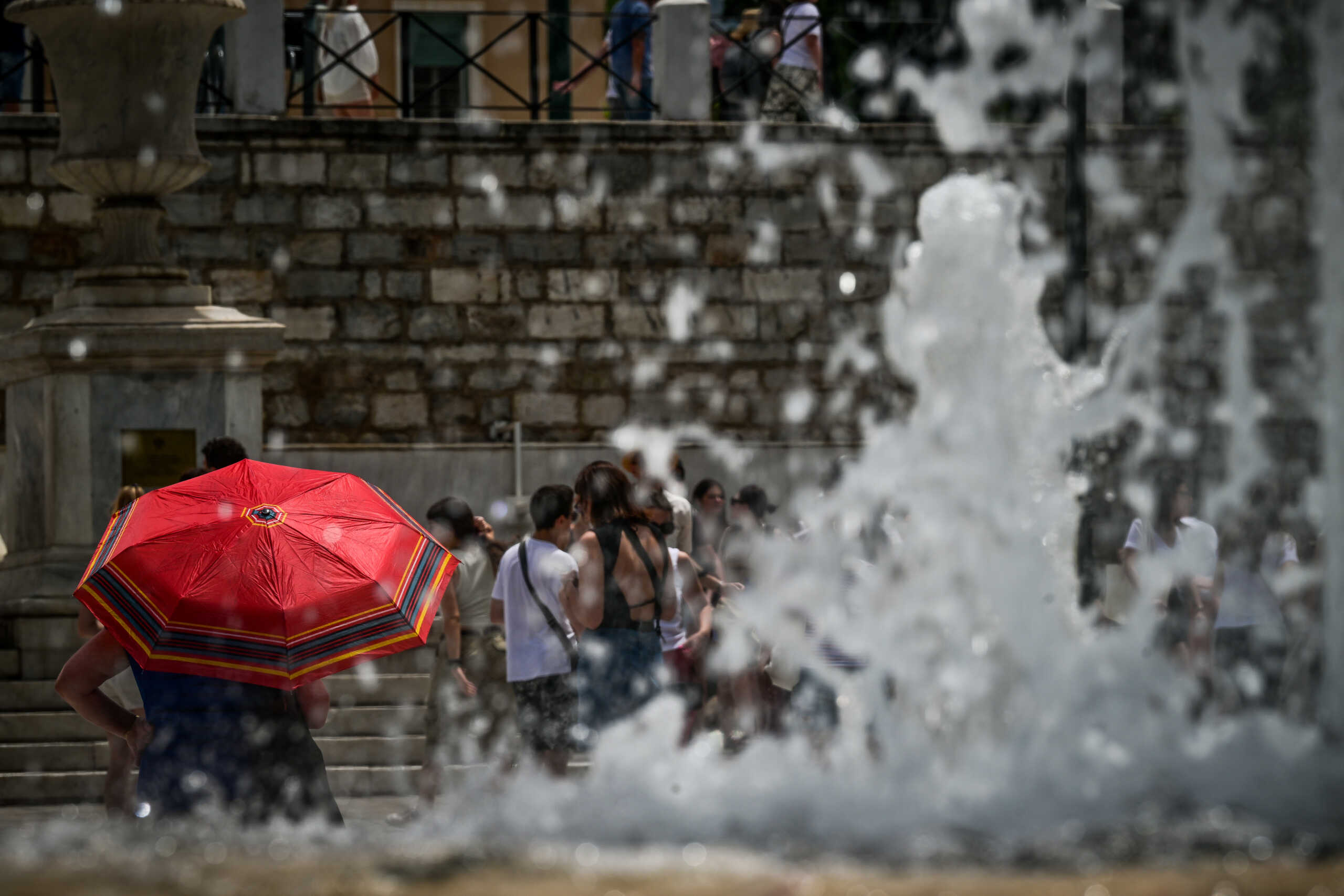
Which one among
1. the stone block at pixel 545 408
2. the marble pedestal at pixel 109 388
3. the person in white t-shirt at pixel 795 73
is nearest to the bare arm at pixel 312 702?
the marble pedestal at pixel 109 388

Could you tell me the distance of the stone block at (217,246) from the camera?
12914 millimetres

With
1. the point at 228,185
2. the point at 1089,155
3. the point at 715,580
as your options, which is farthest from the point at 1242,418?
the point at 228,185

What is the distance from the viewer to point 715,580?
8.58 m

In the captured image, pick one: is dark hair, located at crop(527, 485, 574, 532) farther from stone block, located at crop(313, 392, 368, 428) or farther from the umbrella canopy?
stone block, located at crop(313, 392, 368, 428)

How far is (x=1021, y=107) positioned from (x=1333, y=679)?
13880 millimetres

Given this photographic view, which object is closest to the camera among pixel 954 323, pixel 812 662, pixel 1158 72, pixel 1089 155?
pixel 812 662

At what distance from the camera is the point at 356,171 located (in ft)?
42.9

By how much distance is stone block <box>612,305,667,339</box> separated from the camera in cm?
1342

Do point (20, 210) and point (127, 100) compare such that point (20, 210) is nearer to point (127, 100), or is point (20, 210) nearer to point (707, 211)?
point (127, 100)

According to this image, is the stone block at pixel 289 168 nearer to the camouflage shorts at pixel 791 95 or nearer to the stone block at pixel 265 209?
the stone block at pixel 265 209

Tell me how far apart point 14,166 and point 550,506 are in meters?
7.63

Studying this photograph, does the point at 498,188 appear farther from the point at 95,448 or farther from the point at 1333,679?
the point at 1333,679

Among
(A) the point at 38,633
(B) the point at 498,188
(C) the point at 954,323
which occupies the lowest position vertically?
(A) the point at 38,633

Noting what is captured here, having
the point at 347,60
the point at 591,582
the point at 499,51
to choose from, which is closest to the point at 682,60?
the point at 347,60
